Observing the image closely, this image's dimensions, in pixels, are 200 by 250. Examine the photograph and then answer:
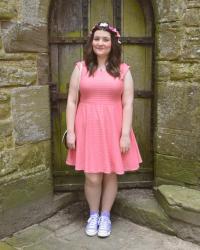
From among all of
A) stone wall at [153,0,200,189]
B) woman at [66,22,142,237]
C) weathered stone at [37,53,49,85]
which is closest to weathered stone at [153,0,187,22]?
stone wall at [153,0,200,189]

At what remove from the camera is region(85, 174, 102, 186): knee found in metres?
2.79

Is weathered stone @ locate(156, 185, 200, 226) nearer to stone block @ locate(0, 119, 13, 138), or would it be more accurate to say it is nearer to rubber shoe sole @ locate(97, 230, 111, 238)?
rubber shoe sole @ locate(97, 230, 111, 238)

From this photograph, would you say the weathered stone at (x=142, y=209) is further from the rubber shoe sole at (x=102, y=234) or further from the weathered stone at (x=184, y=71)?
the weathered stone at (x=184, y=71)

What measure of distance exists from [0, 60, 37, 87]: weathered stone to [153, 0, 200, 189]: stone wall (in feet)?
3.27

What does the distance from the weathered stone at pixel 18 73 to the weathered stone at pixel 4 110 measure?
0.14m

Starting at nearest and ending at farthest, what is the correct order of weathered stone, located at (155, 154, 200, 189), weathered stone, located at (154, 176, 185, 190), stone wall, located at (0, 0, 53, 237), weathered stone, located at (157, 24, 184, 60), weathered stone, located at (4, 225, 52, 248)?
1. stone wall, located at (0, 0, 53, 237)
2. weathered stone, located at (4, 225, 52, 248)
3. weathered stone, located at (157, 24, 184, 60)
4. weathered stone, located at (155, 154, 200, 189)
5. weathered stone, located at (154, 176, 185, 190)

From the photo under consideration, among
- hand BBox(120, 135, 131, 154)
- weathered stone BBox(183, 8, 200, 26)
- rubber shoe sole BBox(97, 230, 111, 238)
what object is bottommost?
rubber shoe sole BBox(97, 230, 111, 238)

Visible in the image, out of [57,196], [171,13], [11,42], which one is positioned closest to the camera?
[11,42]

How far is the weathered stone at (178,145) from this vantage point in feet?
9.69

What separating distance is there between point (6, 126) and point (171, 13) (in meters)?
1.50

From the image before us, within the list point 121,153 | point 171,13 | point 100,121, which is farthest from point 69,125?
point 171,13

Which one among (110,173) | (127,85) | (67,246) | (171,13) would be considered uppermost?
(171,13)

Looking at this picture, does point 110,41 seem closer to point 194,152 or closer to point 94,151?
point 94,151

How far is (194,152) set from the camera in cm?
296
